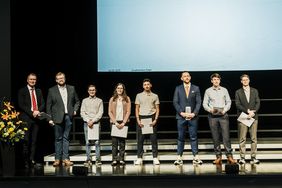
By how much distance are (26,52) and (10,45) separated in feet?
2.67

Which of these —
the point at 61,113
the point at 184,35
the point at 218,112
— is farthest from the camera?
the point at 184,35

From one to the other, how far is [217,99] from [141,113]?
54.5 inches

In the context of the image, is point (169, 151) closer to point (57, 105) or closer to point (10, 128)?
point (57, 105)

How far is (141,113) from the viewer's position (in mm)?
9406

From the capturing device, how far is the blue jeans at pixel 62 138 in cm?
935

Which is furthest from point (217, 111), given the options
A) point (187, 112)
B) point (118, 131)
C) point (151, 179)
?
point (151, 179)

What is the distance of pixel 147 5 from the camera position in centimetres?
1118

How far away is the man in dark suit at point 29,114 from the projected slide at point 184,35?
226 cm

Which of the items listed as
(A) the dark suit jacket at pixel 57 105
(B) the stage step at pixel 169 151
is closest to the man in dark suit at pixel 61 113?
(A) the dark suit jacket at pixel 57 105

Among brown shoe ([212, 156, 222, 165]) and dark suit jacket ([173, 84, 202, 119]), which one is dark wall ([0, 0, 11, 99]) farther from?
brown shoe ([212, 156, 222, 165])

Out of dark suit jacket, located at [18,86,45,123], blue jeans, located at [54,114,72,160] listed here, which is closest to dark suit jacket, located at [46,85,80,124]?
blue jeans, located at [54,114,72,160]

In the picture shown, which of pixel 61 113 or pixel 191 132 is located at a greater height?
pixel 61 113

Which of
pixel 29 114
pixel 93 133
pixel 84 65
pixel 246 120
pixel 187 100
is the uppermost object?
pixel 84 65

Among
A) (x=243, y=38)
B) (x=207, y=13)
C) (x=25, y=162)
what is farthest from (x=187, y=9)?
(x=25, y=162)
